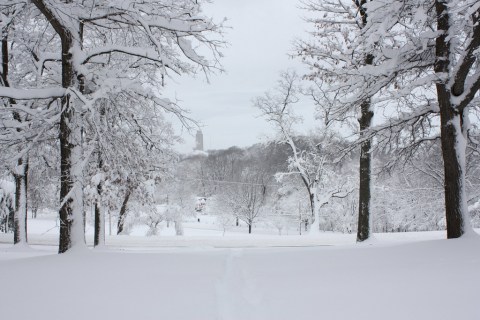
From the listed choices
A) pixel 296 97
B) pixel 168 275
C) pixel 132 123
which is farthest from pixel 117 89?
pixel 296 97

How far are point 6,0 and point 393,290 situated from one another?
804 cm

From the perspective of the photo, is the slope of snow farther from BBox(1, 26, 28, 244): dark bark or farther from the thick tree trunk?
BBox(1, 26, 28, 244): dark bark

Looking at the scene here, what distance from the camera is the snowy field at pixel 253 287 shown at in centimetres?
360

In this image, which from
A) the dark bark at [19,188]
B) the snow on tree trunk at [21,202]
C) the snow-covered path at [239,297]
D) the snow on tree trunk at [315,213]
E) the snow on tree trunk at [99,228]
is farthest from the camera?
the snow on tree trunk at [315,213]

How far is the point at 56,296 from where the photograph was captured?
4.21 metres

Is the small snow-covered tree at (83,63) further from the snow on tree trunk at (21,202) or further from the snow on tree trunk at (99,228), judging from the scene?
the snow on tree trunk at (21,202)

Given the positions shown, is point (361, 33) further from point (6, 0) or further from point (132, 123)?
point (6, 0)

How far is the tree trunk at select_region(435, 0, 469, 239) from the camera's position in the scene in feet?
24.1

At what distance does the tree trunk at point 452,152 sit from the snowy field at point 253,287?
0.91m

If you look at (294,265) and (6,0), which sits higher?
(6,0)

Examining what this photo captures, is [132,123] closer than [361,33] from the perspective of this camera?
No

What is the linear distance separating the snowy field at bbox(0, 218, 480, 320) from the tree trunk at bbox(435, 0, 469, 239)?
2.98 feet

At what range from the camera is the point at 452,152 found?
7480 mm

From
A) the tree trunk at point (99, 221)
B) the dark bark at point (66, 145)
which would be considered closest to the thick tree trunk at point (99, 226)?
the tree trunk at point (99, 221)
